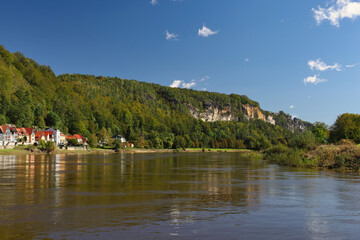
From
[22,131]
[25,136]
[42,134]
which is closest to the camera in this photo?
[25,136]

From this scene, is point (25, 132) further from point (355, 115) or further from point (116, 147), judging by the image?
point (355, 115)

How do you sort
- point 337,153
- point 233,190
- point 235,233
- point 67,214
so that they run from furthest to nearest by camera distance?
point 337,153
point 233,190
point 67,214
point 235,233

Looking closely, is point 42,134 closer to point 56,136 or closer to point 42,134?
point 42,134

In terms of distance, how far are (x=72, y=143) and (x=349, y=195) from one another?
14703 cm

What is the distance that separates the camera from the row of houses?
12631 centimetres

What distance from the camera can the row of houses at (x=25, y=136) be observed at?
126 metres

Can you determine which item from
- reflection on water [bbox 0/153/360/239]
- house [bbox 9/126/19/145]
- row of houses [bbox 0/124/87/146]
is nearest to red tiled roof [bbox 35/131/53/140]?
row of houses [bbox 0/124/87/146]

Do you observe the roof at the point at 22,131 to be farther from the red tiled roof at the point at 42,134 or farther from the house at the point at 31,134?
the red tiled roof at the point at 42,134

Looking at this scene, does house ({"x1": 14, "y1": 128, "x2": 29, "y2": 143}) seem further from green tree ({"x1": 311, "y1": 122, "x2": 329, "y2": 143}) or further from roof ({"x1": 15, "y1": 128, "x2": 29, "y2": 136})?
green tree ({"x1": 311, "y1": 122, "x2": 329, "y2": 143})

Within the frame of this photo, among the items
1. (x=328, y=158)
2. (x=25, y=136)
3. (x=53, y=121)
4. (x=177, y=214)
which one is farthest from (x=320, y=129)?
(x=53, y=121)

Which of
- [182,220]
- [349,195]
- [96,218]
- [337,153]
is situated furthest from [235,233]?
[337,153]

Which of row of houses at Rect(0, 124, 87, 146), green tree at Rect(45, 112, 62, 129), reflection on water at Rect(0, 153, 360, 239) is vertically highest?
green tree at Rect(45, 112, 62, 129)

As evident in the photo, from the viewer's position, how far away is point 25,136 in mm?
140000

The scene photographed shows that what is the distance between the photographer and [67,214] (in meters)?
14.3
